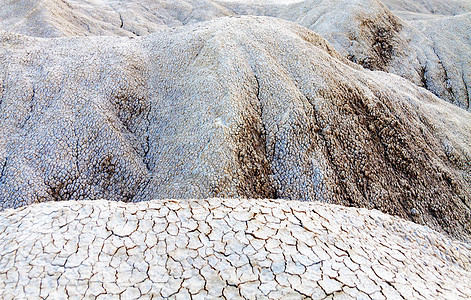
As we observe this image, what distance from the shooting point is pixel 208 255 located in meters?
3.42

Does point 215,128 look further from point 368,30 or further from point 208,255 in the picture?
point 368,30

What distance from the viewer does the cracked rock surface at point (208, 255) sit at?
10.2 feet

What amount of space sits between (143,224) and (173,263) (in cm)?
66

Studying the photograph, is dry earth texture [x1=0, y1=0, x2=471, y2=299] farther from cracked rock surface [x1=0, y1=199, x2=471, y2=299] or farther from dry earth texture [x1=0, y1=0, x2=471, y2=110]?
dry earth texture [x1=0, y1=0, x2=471, y2=110]

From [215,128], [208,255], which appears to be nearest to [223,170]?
[215,128]

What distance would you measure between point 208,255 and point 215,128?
2797mm

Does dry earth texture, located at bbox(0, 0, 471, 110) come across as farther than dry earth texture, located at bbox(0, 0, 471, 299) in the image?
Yes

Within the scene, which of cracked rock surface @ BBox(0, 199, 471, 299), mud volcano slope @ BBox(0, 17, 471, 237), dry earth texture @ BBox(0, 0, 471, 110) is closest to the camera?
cracked rock surface @ BBox(0, 199, 471, 299)

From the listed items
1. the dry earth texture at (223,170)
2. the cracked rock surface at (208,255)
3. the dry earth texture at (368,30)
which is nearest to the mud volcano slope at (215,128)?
the dry earth texture at (223,170)

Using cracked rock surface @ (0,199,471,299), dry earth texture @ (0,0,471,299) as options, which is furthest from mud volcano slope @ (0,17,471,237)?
cracked rock surface @ (0,199,471,299)

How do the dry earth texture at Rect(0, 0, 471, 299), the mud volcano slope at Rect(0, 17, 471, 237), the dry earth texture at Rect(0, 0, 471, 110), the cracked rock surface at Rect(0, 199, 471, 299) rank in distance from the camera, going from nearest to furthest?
the cracked rock surface at Rect(0, 199, 471, 299)
the dry earth texture at Rect(0, 0, 471, 299)
the mud volcano slope at Rect(0, 17, 471, 237)
the dry earth texture at Rect(0, 0, 471, 110)

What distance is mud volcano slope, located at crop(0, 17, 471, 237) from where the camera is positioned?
19.0 ft

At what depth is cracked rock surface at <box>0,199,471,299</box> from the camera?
3111mm

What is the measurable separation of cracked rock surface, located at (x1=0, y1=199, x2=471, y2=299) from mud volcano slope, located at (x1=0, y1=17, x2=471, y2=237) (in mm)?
1542
